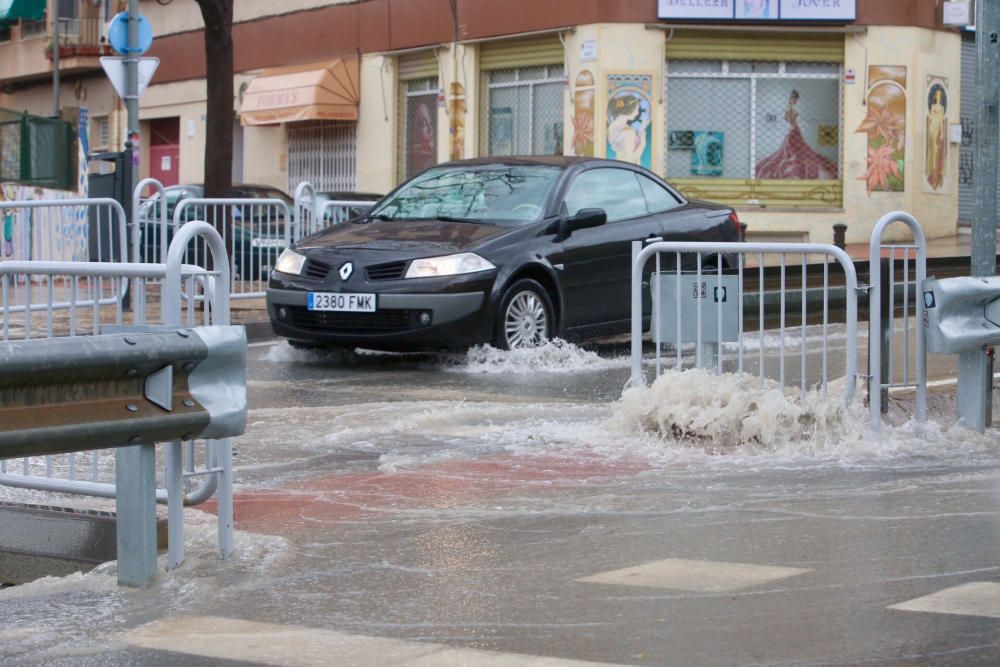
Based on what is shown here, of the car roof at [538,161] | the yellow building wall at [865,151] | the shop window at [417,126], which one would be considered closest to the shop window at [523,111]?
the shop window at [417,126]

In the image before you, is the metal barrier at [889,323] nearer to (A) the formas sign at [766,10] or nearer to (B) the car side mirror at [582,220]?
(B) the car side mirror at [582,220]

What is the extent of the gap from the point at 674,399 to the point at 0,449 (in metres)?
4.31

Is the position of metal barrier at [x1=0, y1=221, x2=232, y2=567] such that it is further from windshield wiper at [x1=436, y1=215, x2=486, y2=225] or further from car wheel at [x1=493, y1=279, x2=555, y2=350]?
windshield wiper at [x1=436, y1=215, x2=486, y2=225]

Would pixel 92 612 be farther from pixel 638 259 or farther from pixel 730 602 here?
pixel 638 259

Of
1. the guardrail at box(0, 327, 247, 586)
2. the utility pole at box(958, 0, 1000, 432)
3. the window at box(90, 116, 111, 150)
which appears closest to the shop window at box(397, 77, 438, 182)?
the window at box(90, 116, 111, 150)

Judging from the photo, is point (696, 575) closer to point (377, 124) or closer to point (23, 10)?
point (377, 124)

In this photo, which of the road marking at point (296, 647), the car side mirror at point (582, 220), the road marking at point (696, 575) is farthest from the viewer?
the car side mirror at point (582, 220)

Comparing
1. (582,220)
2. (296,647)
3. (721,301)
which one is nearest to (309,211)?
(582,220)

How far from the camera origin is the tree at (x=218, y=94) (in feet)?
61.7

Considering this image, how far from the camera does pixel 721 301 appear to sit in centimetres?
854

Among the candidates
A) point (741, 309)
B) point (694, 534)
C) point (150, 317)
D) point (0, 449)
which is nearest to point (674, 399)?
point (741, 309)

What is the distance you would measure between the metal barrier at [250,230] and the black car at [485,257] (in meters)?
3.44

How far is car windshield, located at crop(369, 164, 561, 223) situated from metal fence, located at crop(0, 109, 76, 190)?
615 inches

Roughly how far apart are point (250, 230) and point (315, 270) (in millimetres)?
4869
